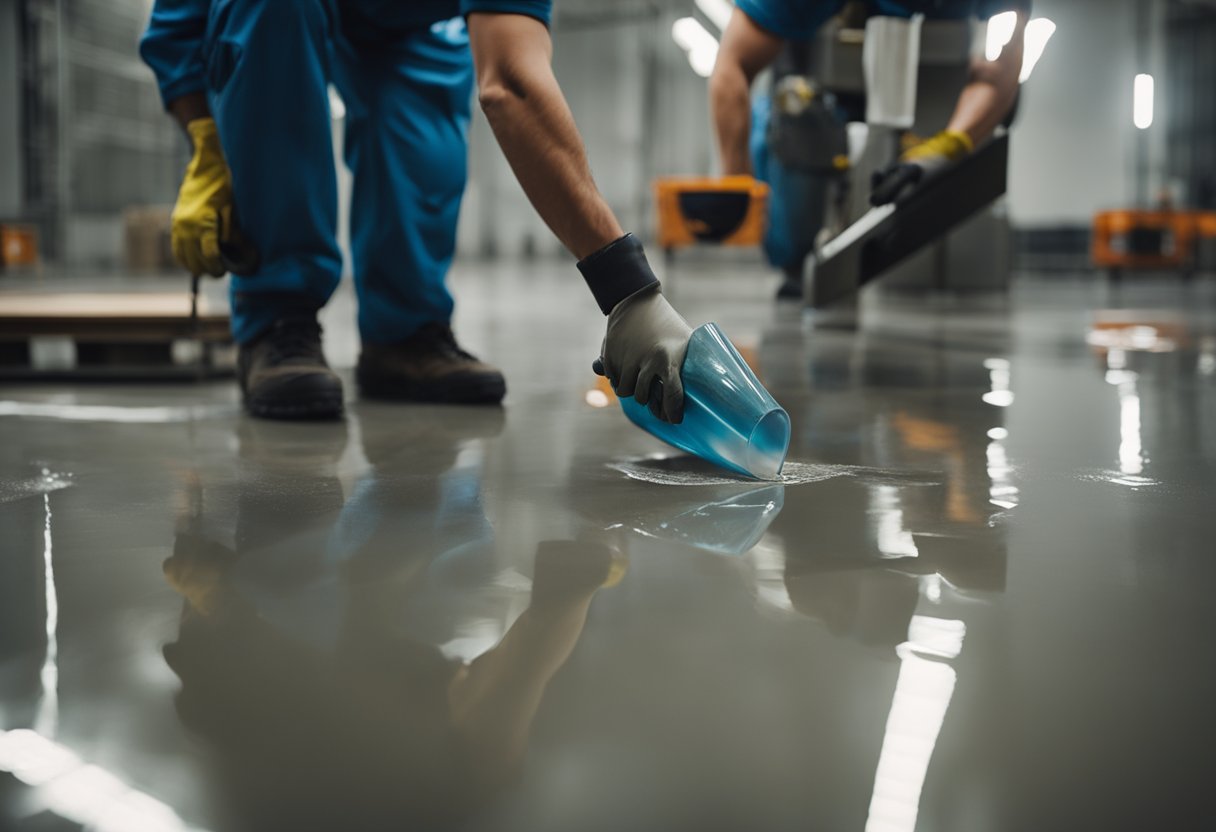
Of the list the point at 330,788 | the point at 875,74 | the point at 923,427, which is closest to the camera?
the point at 330,788

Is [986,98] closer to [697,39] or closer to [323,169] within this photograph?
[323,169]

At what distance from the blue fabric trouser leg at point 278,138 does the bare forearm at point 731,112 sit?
97 cm

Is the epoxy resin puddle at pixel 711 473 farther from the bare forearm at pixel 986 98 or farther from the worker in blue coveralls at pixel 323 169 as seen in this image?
the bare forearm at pixel 986 98

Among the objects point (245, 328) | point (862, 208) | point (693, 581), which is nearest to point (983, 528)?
point (693, 581)

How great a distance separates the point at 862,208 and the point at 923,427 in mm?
1904

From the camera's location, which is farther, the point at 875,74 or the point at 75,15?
Answer: the point at 75,15

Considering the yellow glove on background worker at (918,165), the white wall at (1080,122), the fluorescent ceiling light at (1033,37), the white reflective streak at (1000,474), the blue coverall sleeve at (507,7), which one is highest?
the white wall at (1080,122)

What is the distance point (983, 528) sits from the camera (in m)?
0.93

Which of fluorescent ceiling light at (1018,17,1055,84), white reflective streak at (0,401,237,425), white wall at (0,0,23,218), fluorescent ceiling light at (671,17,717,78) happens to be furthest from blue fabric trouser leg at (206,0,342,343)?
white wall at (0,0,23,218)

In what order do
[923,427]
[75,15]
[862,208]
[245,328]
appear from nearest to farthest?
[923,427]
[245,328]
[862,208]
[75,15]

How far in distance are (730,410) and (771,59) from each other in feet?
5.45

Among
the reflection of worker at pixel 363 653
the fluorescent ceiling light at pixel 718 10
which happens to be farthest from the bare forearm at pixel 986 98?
the fluorescent ceiling light at pixel 718 10

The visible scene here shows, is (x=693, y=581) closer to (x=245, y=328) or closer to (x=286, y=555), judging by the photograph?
(x=286, y=555)

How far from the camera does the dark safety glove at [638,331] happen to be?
116cm
